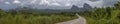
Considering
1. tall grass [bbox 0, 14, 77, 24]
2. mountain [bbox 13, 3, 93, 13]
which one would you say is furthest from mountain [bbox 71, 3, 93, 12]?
tall grass [bbox 0, 14, 77, 24]

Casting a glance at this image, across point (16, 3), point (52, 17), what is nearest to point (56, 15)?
point (52, 17)

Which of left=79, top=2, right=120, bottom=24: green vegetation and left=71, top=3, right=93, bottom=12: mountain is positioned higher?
left=71, top=3, right=93, bottom=12: mountain

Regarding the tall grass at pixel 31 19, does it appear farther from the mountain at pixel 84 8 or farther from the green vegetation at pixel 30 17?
the mountain at pixel 84 8

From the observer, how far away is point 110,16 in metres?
3.15

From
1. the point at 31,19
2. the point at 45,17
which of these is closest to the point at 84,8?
the point at 45,17

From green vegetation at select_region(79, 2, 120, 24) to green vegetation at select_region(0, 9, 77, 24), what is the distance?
192 mm

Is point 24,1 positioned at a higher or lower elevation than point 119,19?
higher

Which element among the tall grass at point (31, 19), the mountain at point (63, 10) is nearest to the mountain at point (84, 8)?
the mountain at point (63, 10)

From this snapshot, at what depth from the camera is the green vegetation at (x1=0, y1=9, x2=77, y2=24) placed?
3025 mm

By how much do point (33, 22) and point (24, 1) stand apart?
0.92 feet

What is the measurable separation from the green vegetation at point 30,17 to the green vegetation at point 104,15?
19cm

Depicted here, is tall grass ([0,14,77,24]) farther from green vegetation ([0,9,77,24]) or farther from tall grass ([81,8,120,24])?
tall grass ([81,8,120,24])

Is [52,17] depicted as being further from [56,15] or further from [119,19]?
[119,19]

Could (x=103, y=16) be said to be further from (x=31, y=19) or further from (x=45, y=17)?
(x=31, y=19)
